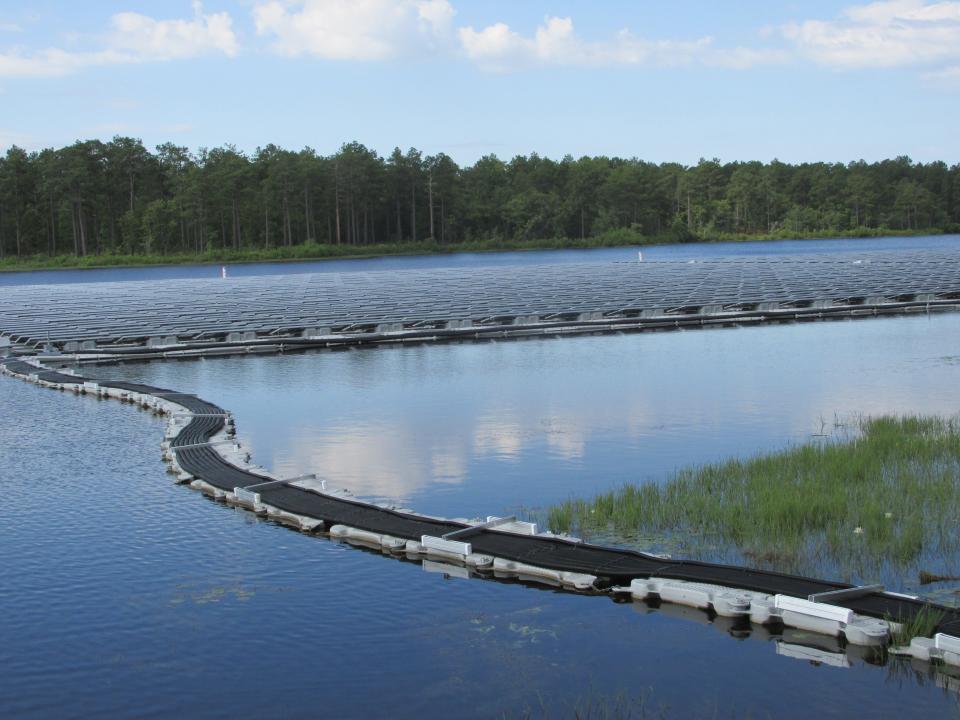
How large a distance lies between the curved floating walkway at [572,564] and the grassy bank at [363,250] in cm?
10448

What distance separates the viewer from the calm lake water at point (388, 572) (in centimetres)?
1052

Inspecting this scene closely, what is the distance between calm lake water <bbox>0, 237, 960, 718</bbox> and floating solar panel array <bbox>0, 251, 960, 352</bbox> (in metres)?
15.1

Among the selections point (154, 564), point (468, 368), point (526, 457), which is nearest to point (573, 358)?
point (468, 368)

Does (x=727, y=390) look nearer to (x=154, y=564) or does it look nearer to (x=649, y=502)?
(x=649, y=502)

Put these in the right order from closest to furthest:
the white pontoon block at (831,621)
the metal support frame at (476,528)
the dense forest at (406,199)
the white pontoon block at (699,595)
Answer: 1. the white pontoon block at (831,621)
2. the white pontoon block at (699,595)
3. the metal support frame at (476,528)
4. the dense forest at (406,199)

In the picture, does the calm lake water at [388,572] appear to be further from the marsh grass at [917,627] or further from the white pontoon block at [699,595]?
the marsh grass at [917,627]

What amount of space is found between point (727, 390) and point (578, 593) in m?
16.4

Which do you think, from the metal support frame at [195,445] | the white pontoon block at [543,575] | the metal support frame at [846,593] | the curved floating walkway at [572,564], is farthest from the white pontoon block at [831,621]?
the metal support frame at [195,445]

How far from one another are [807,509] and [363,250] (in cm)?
11617

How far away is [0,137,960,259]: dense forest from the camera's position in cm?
12475

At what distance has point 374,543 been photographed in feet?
49.6

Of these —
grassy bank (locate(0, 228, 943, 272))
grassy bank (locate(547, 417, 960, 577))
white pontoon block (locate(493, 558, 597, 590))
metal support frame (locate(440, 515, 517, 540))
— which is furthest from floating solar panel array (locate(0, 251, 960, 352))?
grassy bank (locate(0, 228, 943, 272))

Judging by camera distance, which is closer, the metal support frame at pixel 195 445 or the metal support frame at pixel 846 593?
the metal support frame at pixel 846 593

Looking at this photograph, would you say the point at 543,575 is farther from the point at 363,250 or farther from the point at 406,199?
the point at 406,199
